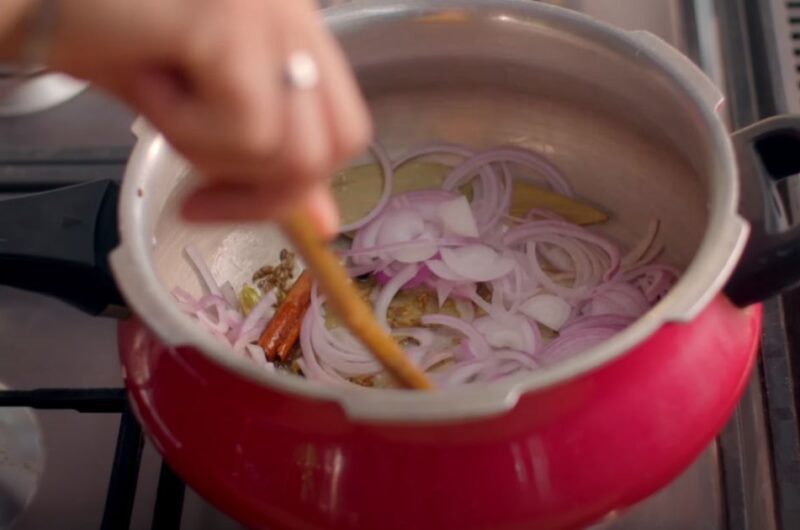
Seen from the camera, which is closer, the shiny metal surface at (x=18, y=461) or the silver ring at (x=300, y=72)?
the silver ring at (x=300, y=72)

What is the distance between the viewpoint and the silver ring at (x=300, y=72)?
0.84 ft

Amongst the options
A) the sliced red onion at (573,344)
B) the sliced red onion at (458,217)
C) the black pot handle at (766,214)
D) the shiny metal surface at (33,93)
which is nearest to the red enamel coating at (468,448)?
the black pot handle at (766,214)

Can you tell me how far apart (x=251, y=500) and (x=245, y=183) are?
202mm

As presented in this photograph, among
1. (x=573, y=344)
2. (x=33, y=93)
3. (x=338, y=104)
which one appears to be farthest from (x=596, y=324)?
(x=33, y=93)

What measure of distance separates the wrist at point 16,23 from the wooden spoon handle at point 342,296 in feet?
→ 0.31

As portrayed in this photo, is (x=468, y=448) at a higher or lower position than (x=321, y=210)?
lower

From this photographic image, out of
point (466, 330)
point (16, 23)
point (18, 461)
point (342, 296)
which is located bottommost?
point (18, 461)

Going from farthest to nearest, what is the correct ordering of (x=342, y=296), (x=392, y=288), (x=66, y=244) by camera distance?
(x=392, y=288) → (x=66, y=244) → (x=342, y=296)

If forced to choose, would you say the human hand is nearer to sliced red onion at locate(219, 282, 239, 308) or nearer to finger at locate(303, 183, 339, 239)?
finger at locate(303, 183, 339, 239)

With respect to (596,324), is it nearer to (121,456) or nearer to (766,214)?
(766,214)

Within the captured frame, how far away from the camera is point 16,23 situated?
0.86 feet

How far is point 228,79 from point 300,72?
20 millimetres

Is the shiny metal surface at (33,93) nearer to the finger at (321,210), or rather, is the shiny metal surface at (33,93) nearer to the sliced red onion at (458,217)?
the sliced red onion at (458,217)

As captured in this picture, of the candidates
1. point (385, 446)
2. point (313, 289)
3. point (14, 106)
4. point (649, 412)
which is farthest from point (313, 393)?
point (14, 106)
